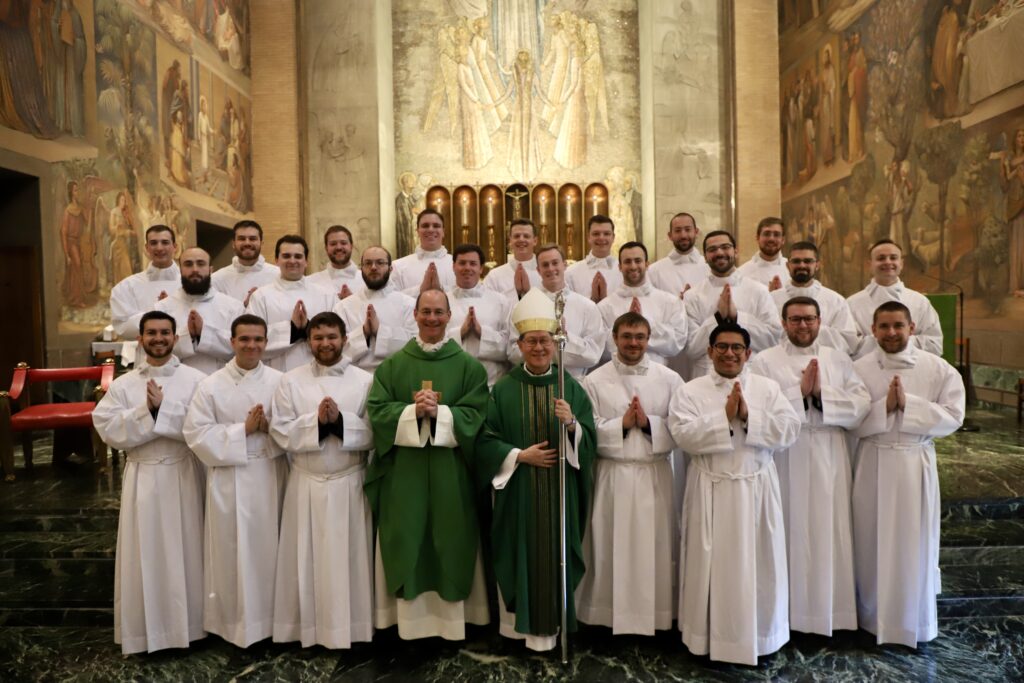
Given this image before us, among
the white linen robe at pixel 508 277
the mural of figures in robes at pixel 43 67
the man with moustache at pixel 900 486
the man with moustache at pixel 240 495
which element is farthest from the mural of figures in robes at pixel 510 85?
the man with moustache at pixel 240 495

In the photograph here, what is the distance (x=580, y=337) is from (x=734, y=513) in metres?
2.11

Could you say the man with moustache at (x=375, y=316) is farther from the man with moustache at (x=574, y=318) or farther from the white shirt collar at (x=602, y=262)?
the white shirt collar at (x=602, y=262)

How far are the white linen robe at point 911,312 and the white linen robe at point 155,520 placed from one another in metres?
5.06

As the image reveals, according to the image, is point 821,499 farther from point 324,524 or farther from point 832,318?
point 324,524

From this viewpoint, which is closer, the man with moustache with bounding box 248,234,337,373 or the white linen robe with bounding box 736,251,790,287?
the man with moustache with bounding box 248,234,337,373

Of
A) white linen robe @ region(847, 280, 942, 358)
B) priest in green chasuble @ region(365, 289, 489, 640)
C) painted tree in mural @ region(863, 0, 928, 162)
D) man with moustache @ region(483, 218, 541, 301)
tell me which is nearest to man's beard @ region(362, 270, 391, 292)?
man with moustache @ region(483, 218, 541, 301)

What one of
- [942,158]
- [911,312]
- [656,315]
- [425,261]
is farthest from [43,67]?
[942,158]

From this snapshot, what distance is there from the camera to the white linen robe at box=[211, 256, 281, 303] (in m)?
7.18

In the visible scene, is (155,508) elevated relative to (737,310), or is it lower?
lower

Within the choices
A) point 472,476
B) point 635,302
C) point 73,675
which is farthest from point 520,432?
point 73,675

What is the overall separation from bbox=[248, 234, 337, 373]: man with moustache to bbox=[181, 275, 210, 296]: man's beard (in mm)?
424

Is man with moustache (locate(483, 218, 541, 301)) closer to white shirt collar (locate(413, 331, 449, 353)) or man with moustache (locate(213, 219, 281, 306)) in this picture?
man with moustache (locate(213, 219, 281, 306))

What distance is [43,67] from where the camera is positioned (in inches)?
377

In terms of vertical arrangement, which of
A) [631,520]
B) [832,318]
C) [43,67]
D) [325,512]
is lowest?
[631,520]
